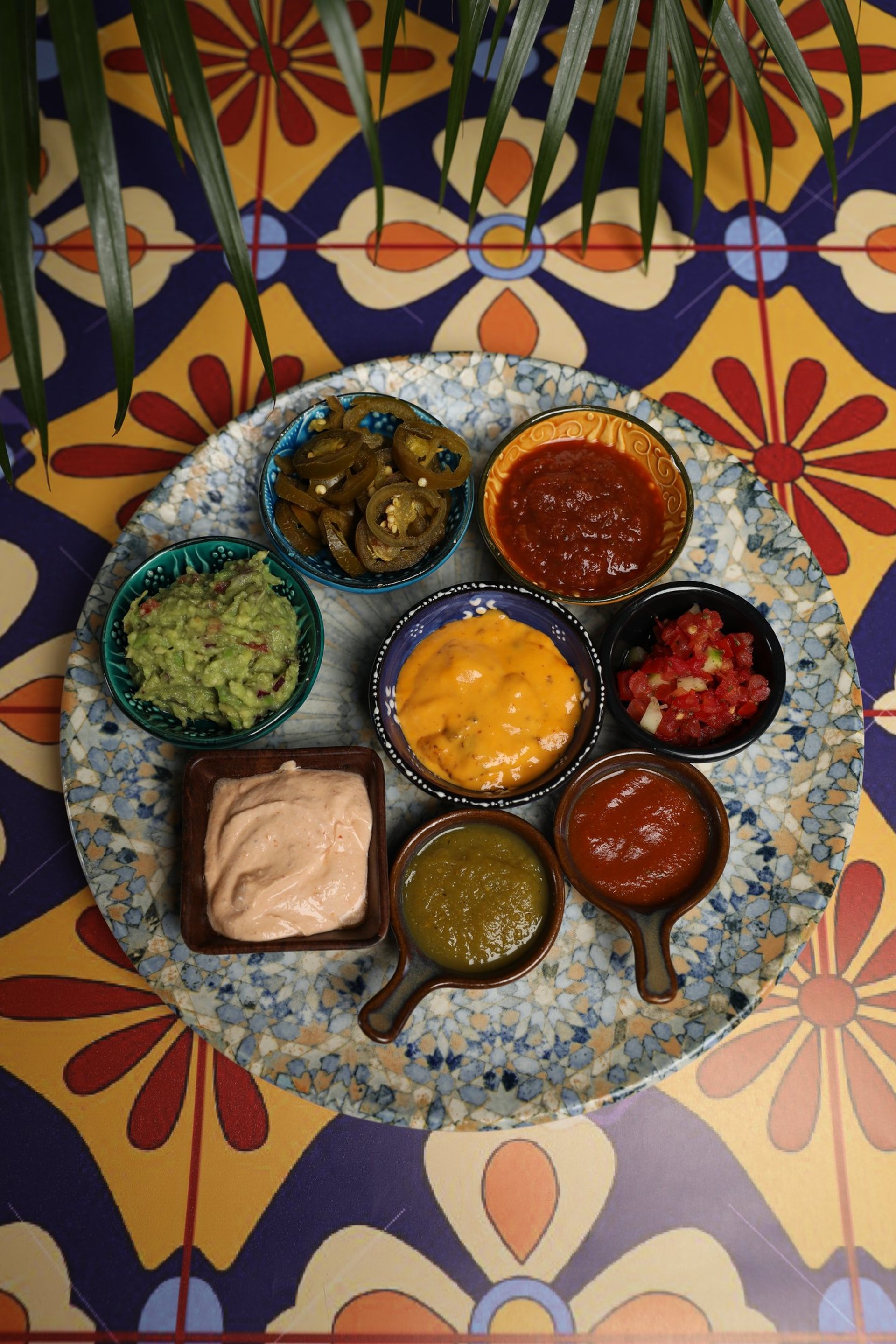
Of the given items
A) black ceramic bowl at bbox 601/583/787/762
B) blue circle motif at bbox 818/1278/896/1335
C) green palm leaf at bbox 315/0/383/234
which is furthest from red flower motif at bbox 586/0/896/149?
blue circle motif at bbox 818/1278/896/1335

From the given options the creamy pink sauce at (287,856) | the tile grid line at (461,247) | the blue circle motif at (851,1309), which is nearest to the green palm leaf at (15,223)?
the creamy pink sauce at (287,856)

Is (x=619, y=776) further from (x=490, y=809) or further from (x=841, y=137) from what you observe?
(x=841, y=137)

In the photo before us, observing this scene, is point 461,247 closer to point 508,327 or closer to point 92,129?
point 508,327

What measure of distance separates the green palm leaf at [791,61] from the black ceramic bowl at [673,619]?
118cm

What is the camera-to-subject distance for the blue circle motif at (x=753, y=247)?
135 inches

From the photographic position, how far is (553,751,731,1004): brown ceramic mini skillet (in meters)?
2.36

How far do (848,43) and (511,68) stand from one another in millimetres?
888

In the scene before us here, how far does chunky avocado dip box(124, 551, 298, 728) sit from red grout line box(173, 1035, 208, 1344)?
0.85 meters

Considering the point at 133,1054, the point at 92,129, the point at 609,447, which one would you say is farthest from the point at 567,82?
the point at 133,1054

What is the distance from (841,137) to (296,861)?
329 centimetres

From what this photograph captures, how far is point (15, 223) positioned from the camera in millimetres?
1824

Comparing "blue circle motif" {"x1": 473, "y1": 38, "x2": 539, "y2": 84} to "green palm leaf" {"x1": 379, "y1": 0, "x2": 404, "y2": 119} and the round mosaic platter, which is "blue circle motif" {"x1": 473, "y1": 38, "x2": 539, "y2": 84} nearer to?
"green palm leaf" {"x1": 379, "y1": 0, "x2": 404, "y2": 119}

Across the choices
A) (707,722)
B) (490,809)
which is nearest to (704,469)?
(707,722)

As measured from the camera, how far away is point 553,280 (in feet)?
11.0
